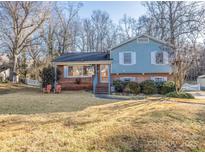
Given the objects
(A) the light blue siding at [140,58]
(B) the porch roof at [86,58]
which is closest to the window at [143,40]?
(A) the light blue siding at [140,58]

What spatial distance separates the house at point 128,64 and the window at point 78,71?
0.39 m

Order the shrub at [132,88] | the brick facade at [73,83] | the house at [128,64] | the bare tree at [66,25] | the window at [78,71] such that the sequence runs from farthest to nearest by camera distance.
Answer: the bare tree at [66,25], the window at [78,71], the brick facade at [73,83], the house at [128,64], the shrub at [132,88]

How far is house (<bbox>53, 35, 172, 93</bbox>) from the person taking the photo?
21.4 metres

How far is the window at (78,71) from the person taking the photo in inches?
882

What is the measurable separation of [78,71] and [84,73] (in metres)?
0.59

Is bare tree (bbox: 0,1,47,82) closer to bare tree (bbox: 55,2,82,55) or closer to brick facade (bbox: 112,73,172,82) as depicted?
bare tree (bbox: 55,2,82,55)

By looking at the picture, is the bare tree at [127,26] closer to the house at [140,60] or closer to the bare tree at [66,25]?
the bare tree at [66,25]

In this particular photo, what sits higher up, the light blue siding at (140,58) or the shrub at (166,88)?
the light blue siding at (140,58)

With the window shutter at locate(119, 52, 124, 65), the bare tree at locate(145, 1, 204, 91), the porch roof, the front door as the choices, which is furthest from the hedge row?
the bare tree at locate(145, 1, 204, 91)

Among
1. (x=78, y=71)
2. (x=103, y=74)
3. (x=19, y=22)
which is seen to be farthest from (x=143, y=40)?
(x=19, y=22)

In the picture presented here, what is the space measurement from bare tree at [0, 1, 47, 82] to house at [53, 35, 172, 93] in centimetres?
985

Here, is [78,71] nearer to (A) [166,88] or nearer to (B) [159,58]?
(B) [159,58]

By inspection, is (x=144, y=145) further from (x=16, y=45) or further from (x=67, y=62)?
(x=16, y=45)

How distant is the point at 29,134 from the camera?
6.41 m
